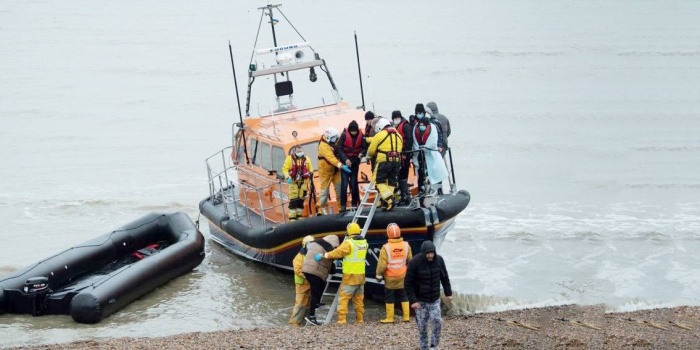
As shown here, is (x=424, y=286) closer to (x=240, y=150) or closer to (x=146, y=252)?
(x=240, y=150)

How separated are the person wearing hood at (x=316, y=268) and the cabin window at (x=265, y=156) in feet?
8.43

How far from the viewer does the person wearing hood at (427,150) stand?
416 inches

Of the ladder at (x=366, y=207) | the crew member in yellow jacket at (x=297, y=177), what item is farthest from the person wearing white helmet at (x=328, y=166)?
the ladder at (x=366, y=207)

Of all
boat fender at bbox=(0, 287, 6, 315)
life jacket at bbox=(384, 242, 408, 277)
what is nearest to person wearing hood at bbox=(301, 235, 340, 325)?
life jacket at bbox=(384, 242, 408, 277)

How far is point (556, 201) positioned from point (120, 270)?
9.15 m

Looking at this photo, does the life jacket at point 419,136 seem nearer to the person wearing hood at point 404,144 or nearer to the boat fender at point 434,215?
the person wearing hood at point 404,144

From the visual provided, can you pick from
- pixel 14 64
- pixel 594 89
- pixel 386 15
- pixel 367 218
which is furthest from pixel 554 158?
pixel 386 15

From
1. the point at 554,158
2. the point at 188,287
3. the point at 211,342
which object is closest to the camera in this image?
the point at 211,342

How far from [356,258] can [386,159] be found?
4.35 ft

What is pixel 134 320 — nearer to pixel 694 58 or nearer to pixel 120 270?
pixel 120 270

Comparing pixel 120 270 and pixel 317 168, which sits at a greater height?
pixel 317 168

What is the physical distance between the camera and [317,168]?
11.9 metres

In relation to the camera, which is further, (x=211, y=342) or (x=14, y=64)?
(x=14, y=64)

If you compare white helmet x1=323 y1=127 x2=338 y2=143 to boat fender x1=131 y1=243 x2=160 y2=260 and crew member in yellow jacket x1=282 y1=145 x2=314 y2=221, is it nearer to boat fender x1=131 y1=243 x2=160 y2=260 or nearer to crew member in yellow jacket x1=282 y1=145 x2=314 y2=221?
crew member in yellow jacket x1=282 y1=145 x2=314 y2=221
